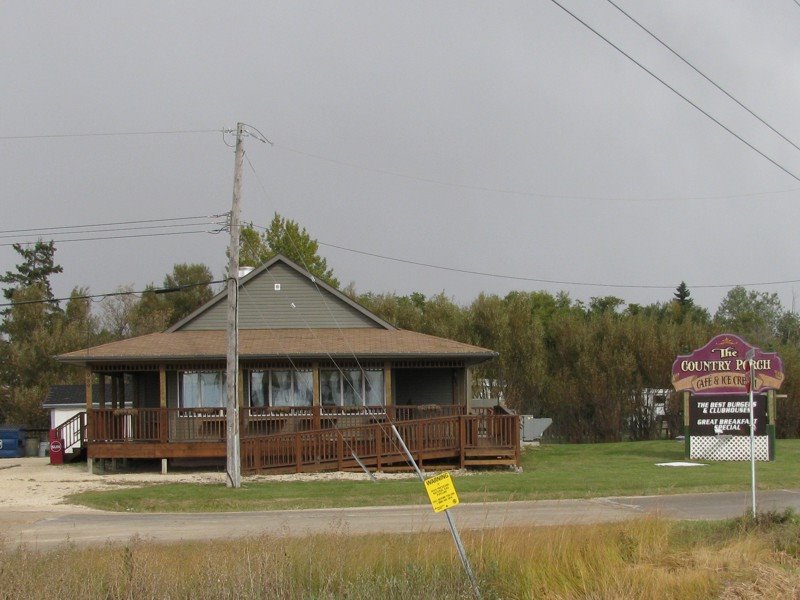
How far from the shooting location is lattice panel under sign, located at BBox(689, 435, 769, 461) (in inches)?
1150

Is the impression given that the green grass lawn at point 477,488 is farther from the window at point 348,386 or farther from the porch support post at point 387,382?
the window at point 348,386

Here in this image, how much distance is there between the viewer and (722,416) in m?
29.3

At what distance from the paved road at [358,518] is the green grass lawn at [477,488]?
2.96ft

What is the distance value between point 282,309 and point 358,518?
15486 mm

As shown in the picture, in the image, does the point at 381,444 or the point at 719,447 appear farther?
the point at 719,447

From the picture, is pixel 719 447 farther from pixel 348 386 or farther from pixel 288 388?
pixel 288 388

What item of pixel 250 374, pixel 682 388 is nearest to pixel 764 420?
pixel 682 388

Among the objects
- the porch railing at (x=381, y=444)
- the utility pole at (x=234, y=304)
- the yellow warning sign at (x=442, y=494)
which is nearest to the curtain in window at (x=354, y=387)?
the porch railing at (x=381, y=444)

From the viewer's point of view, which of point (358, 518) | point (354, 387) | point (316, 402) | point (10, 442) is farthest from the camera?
point (10, 442)

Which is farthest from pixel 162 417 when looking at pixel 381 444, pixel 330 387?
pixel 381 444

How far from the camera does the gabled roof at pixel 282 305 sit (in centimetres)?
3250

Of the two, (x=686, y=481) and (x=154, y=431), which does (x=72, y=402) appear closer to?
(x=154, y=431)

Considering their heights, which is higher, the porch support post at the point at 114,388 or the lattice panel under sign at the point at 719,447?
the porch support post at the point at 114,388

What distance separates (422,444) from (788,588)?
17.7 m
